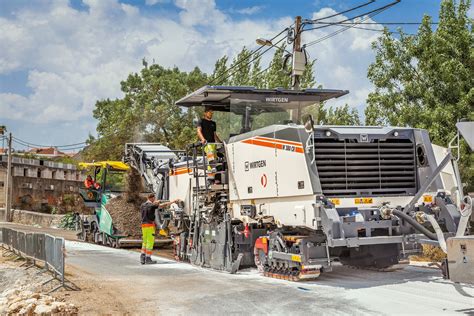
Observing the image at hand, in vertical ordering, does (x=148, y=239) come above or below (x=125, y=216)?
below

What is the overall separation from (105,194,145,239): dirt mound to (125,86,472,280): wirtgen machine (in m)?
6.22

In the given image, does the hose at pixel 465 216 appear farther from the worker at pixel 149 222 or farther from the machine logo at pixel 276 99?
the worker at pixel 149 222

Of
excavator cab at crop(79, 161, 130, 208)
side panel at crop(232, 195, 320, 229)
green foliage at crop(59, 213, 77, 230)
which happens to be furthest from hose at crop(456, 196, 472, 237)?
green foliage at crop(59, 213, 77, 230)

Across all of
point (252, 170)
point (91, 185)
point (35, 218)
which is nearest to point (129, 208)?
point (91, 185)

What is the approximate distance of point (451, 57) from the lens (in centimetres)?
1648

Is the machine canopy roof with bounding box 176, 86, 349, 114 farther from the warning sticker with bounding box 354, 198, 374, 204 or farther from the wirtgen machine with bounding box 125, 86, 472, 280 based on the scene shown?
the warning sticker with bounding box 354, 198, 374, 204

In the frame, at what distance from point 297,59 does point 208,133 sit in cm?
827

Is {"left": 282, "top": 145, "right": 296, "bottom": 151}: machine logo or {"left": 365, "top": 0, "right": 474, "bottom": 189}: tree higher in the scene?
{"left": 365, "top": 0, "right": 474, "bottom": 189}: tree

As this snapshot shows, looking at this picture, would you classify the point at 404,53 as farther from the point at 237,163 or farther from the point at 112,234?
the point at 112,234

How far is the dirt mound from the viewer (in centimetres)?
1805

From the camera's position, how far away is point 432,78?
16.9 m

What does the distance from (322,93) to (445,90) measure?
6.19m

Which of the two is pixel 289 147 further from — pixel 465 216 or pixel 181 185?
pixel 181 185

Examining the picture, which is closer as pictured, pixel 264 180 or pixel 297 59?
pixel 264 180
